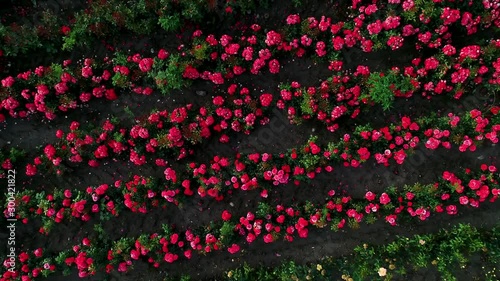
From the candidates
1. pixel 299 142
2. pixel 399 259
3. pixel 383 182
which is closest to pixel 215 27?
pixel 299 142

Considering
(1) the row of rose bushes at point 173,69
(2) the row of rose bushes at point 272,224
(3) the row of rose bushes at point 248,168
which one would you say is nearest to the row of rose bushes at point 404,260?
(2) the row of rose bushes at point 272,224

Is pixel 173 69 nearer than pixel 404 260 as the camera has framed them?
Yes

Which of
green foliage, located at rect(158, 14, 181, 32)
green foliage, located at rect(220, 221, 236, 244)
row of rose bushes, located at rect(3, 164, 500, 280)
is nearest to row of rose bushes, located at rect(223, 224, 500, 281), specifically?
row of rose bushes, located at rect(3, 164, 500, 280)

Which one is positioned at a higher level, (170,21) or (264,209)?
(170,21)

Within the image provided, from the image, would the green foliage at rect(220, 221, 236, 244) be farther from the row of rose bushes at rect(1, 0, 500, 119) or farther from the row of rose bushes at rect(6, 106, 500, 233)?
the row of rose bushes at rect(1, 0, 500, 119)

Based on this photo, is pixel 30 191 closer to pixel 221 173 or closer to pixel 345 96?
pixel 221 173

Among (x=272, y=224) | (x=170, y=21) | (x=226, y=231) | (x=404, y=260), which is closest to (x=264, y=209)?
(x=272, y=224)

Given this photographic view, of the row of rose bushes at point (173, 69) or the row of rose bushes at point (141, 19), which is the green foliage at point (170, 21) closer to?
the row of rose bushes at point (141, 19)

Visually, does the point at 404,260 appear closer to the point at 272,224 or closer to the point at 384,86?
the point at 272,224
